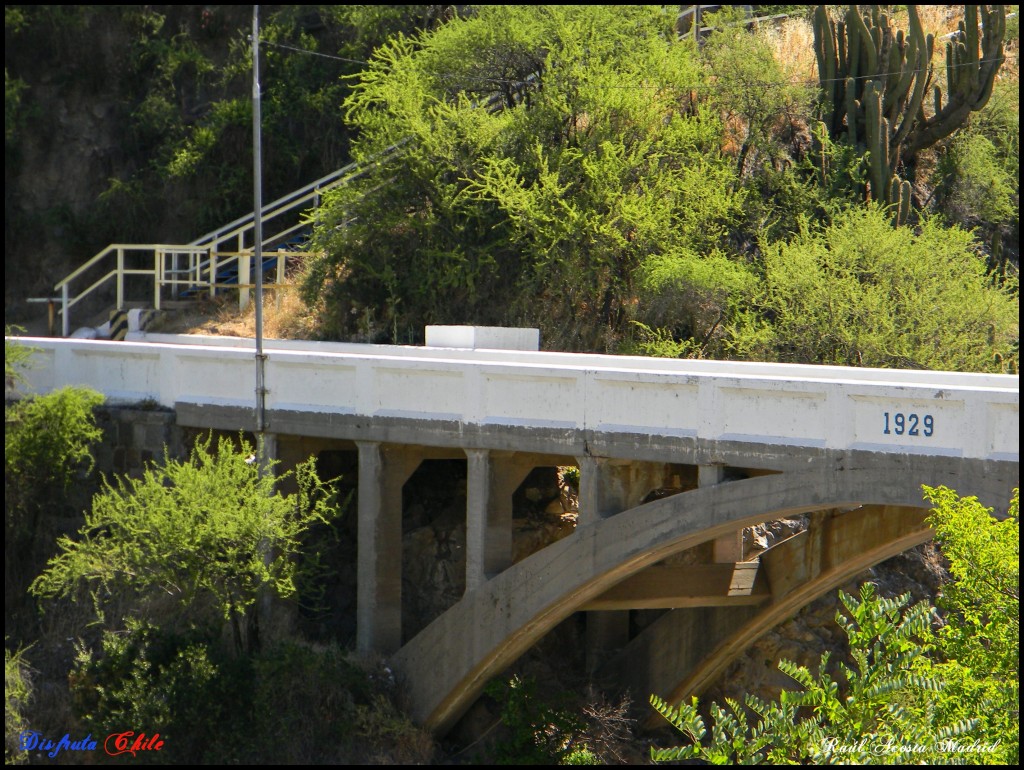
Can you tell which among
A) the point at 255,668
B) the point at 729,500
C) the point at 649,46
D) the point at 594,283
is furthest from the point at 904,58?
the point at 255,668

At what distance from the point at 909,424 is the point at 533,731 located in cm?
666

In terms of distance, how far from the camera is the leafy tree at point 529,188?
2395cm

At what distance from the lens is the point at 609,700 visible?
65.4 feet

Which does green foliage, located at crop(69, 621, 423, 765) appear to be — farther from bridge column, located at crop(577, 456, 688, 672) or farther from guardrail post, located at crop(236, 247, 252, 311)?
guardrail post, located at crop(236, 247, 252, 311)

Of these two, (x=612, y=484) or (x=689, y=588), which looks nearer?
(x=612, y=484)

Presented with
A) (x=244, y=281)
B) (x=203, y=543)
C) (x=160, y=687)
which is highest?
(x=244, y=281)

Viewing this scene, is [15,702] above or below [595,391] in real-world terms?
below

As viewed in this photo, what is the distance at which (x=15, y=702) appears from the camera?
17359 mm

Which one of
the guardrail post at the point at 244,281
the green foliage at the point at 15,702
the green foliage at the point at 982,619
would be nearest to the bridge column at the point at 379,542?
the green foliage at the point at 15,702

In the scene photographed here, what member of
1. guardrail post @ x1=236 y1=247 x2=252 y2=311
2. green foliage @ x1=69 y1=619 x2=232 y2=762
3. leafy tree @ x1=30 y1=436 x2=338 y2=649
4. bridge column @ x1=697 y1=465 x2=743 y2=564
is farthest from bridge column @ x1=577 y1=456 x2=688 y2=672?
guardrail post @ x1=236 y1=247 x2=252 y2=311

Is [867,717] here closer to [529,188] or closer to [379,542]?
[379,542]

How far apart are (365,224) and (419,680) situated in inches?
405

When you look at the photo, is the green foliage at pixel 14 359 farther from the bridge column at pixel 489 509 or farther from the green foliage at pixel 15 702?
the bridge column at pixel 489 509

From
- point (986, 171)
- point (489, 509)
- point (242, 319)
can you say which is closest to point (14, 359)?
point (489, 509)
